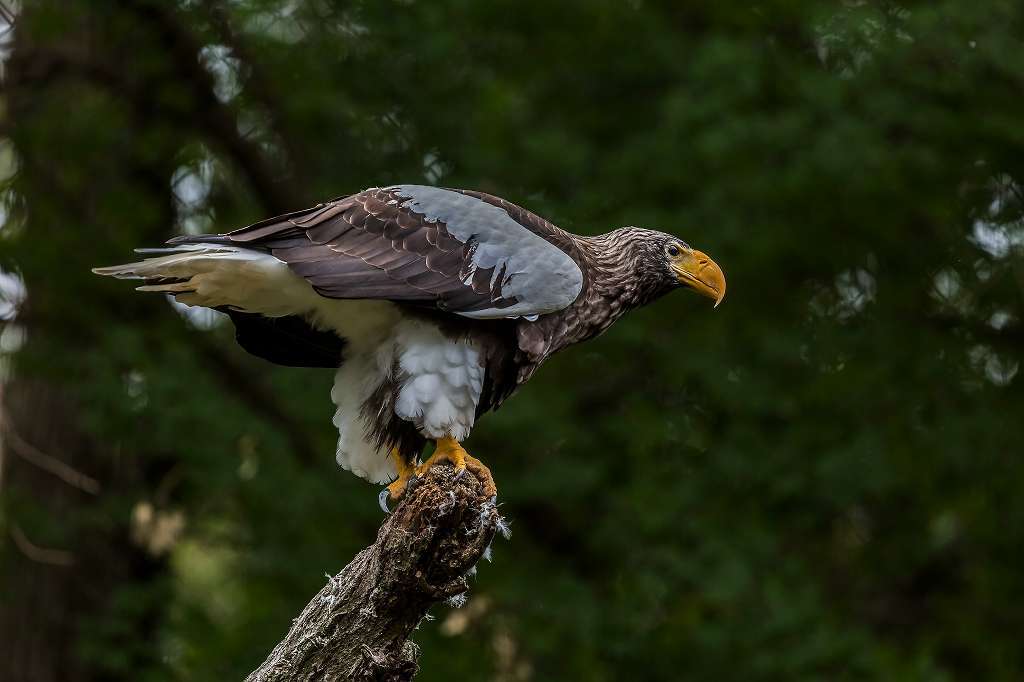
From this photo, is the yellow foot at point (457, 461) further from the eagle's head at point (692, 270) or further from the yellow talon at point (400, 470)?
the eagle's head at point (692, 270)

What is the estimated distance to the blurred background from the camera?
7.62 meters

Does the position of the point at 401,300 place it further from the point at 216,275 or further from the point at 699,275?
the point at 699,275

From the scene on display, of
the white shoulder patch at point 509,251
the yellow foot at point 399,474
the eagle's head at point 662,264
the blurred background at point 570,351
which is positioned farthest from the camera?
the blurred background at point 570,351

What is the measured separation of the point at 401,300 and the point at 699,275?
4.55 feet

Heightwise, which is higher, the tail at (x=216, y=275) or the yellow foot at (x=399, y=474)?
the tail at (x=216, y=275)

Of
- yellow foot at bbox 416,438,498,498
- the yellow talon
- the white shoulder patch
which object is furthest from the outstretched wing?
the yellow talon

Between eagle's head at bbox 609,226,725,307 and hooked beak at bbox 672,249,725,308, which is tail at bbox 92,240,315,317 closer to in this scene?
eagle's head at bbox 609,226,725,307

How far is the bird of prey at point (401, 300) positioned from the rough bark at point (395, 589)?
24cm

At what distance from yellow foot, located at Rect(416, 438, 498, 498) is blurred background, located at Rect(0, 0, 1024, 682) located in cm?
336

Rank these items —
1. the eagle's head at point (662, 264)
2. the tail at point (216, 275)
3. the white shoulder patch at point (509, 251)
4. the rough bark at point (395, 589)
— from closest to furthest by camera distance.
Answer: the rough bark at point (395, 589), the tail at point (216, 275), the white shoulder patch at point (509, 251), the eagle's head at point (662, 264)

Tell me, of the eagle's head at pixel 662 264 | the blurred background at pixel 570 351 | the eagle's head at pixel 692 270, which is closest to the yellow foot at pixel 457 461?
the eagle's head at pixel 662 264

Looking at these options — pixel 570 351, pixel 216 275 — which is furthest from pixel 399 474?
pixel 570 351

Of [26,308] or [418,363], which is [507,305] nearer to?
[418,363]

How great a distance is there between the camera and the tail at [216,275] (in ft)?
13.1
